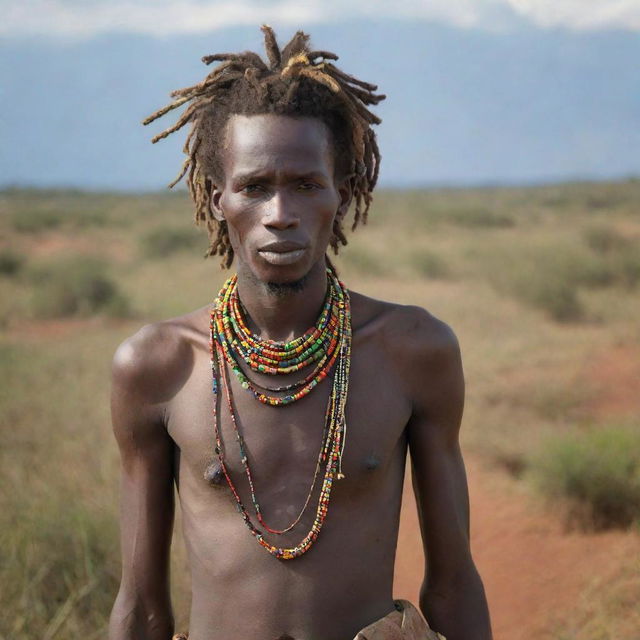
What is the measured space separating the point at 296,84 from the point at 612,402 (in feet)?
20.1

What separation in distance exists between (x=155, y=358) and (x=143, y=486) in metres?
0.30

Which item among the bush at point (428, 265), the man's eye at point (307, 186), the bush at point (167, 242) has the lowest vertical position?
the bush at point (167, 242)

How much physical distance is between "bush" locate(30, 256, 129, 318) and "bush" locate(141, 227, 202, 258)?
22.4 ft

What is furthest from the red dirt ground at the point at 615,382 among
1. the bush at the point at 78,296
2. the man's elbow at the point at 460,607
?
the bush at the point at 78,296

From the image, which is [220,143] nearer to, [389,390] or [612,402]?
[389,390]

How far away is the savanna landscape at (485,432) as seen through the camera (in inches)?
166

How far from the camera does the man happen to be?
2.02 m

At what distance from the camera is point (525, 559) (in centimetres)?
515

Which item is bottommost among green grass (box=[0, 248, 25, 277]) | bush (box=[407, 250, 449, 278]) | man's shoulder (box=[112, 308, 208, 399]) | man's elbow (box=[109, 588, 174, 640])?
green grass (box=[0, 248, 25, 277])

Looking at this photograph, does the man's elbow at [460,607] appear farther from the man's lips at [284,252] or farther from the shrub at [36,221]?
the shrub at [36,221]

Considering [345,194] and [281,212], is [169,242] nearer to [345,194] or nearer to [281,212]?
[345,194]

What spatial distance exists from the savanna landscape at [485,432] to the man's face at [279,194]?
7.28 ft

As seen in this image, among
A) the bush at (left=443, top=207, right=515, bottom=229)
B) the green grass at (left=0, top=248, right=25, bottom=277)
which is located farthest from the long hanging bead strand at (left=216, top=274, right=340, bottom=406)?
the bush at (left=443, top=207, right=515, bottom=229)

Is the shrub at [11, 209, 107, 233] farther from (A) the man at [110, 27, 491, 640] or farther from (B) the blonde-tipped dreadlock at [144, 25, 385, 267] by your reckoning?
(A) the man at [110, 27, 491, 640]
